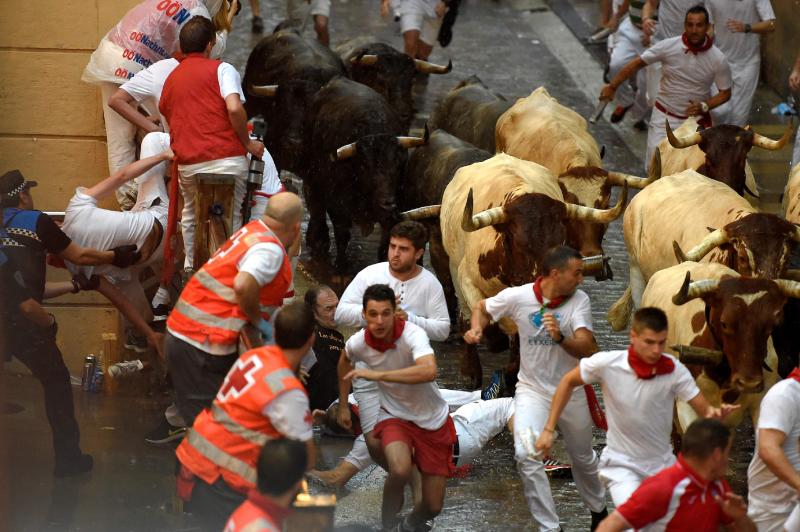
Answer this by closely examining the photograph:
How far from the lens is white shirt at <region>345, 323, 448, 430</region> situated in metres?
8.63

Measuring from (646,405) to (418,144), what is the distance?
251 inches

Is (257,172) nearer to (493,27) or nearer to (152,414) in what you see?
(152,414)

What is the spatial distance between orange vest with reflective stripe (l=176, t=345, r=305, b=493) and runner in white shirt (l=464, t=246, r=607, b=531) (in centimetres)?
181

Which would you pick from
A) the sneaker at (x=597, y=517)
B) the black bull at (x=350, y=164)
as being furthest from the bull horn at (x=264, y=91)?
the sneaker at (x=597, y=517)

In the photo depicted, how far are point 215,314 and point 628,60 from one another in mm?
11048

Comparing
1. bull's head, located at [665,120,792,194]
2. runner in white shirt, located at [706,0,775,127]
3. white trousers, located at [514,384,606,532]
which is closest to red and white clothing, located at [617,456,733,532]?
white trousers, located at [514,384,606,532]

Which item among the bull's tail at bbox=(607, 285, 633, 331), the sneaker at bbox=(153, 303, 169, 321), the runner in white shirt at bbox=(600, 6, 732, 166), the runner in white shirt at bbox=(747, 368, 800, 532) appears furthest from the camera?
the runner in white shirt at bbox=(600, 6, 732, 166)

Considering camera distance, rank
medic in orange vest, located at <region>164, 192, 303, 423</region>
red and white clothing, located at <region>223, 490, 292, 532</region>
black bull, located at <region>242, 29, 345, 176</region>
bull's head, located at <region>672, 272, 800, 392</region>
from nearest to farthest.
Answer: red and white clothing, located at <region>223, 490, 292, 532</region>
medic in orange vest, located at <region>164, 192, 303, 423</region>
bull's head, located at <region>672, 272, 800, 392</region>
black bull, located at <region>242, 29, 345, 176</region>

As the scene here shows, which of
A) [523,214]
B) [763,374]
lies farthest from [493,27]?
[763,374]

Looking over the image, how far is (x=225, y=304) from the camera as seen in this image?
8.36 m

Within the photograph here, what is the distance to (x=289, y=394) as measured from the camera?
705cm

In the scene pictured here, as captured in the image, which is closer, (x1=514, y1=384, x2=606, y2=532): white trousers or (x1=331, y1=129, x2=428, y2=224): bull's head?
(x1=514, y1=384, x2=606, y2=532): white trousers

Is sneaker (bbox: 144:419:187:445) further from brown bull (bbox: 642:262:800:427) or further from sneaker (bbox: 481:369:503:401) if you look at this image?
brown bull (bbox: 642:262:800:427)

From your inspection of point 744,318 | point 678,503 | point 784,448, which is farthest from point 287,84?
point 678,503
